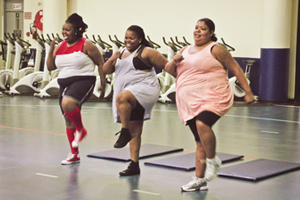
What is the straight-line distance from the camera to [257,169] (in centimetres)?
472

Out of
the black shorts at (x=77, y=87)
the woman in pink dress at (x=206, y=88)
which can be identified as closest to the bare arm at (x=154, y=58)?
the woman in pink dress at (x=206, y=88)

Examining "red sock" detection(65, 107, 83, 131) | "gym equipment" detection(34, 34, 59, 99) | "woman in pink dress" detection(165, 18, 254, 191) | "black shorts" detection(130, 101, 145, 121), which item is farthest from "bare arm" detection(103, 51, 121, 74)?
"gym equipment" detection(34, 34, 59, 99)

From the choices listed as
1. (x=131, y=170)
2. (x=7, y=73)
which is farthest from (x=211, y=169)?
(x=7, y=73)

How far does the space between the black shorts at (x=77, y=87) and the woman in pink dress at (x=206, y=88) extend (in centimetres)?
126

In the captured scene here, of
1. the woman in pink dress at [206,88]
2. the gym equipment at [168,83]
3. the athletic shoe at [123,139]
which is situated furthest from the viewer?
the gym equipment at [168,83]

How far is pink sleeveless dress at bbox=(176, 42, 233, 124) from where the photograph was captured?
12.4 ft

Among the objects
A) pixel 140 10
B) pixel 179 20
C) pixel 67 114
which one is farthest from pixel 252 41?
pixel 67 114

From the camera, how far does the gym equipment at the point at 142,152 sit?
17.1 ft

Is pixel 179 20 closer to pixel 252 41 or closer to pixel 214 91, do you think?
pixel 252 41

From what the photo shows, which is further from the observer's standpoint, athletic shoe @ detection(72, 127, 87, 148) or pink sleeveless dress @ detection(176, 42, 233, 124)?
athletic shoe @ detection(72, 127, 87, 148)

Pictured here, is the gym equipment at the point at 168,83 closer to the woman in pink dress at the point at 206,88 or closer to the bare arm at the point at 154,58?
the bare arm at the point at 154,58

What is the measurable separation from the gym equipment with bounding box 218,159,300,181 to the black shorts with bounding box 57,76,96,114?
1.49m

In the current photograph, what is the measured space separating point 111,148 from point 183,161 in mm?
1115

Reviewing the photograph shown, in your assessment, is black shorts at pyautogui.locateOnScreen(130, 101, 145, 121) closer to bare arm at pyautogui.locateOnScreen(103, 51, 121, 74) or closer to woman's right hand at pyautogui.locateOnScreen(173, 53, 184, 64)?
bare arm at pyautogui.locateOnScreen(103, 51, 121, 74)
